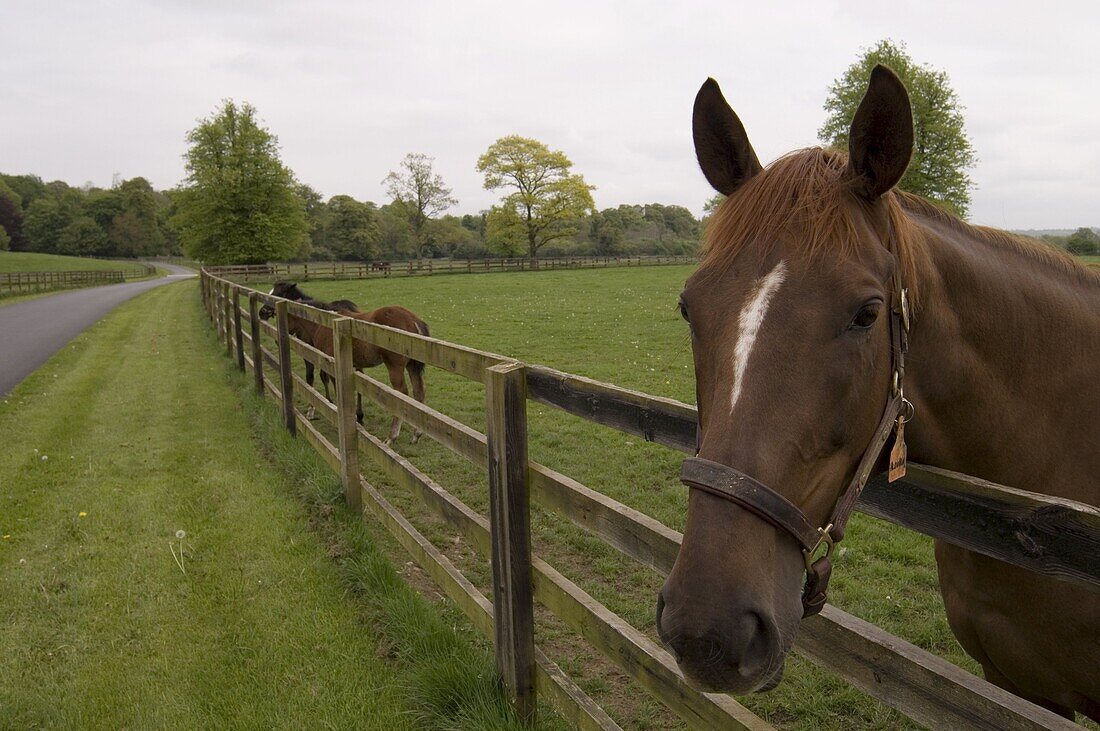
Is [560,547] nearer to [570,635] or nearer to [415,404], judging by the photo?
[570,635]

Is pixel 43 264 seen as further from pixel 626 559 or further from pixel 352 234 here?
pixel 626 559

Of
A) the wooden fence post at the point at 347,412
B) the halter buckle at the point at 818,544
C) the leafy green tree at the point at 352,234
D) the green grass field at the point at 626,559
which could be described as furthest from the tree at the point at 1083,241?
the leafy green tree at the point at 352,234

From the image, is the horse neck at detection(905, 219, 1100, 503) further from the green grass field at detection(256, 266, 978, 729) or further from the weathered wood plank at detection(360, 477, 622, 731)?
the weathered wood plank at detection(360, 477, 622, 731)

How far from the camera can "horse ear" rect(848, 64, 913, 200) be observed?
1.58m

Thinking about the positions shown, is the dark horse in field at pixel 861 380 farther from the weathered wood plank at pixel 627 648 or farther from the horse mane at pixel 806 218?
the weathered wood plank at pixel 627 648

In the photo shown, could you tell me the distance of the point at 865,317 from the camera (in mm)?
1528

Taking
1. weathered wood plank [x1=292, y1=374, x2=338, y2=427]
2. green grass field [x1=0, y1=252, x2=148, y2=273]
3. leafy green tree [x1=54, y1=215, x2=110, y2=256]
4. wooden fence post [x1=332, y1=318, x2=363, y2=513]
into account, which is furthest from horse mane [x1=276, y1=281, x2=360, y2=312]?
leafy green tree [x1=54, y1=215, x2=110, y2=256]

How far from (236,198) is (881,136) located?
53.6 m

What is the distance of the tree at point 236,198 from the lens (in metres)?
47.9

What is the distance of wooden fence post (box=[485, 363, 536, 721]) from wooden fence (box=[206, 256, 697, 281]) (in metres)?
34.8

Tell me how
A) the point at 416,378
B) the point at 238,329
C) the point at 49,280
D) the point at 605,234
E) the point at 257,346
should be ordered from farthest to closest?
the point at 605,234
the point at 49,280
the point at 238,329
the point at 257,346
the point at 416,378

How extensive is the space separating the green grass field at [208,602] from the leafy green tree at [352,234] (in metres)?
67.8

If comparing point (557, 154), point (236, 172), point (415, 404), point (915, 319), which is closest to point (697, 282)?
point (915, 319)

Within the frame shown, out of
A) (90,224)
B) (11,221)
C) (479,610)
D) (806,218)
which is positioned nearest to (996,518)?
(806,218)
